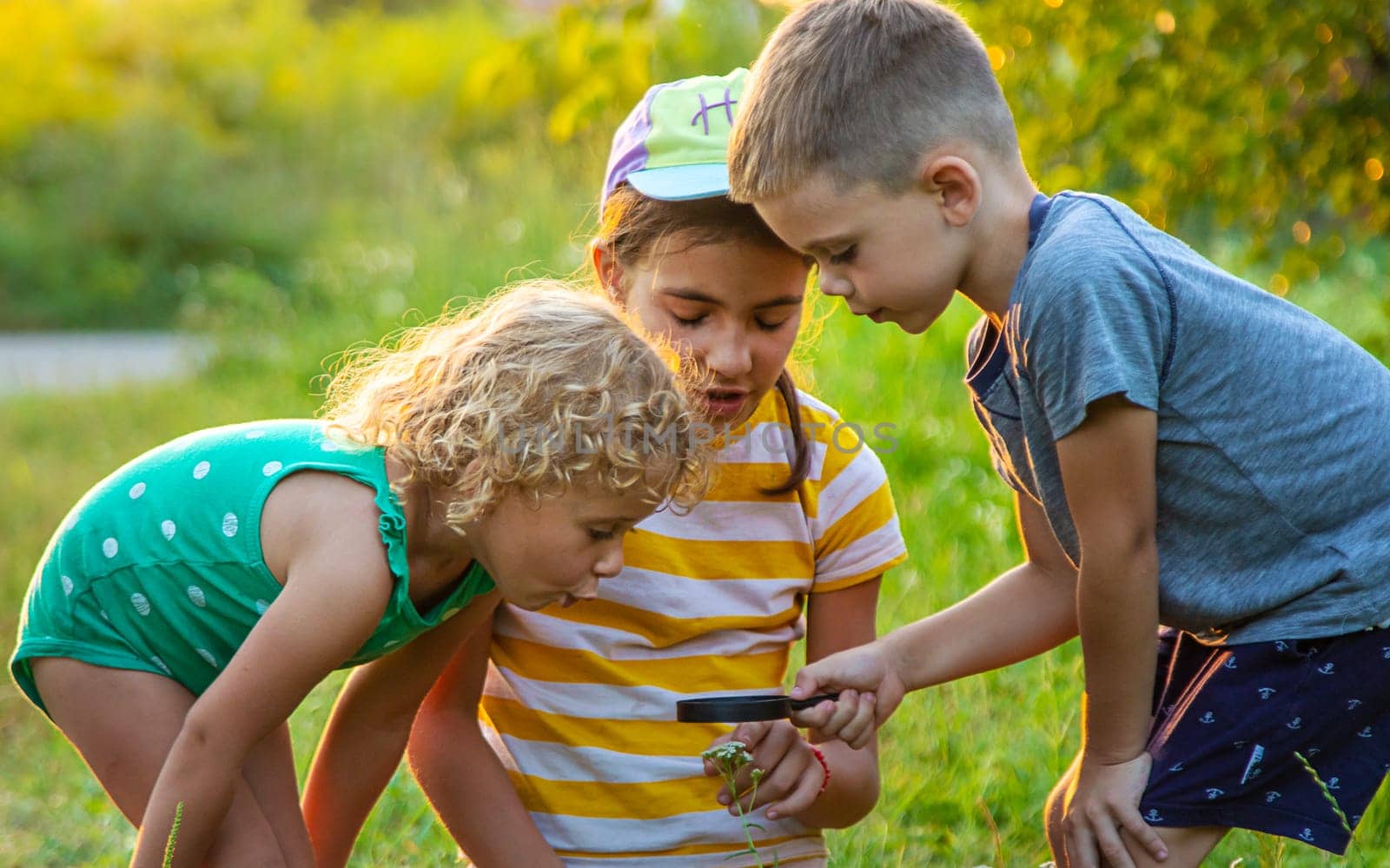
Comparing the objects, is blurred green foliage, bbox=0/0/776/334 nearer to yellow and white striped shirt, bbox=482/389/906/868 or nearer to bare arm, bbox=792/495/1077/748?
yellow and white striped shirt, bbox=482/389/906/868

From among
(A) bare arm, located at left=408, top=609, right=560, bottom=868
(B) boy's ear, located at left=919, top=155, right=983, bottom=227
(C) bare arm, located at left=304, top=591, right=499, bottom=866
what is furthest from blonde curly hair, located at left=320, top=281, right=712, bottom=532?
(B) boy's ear, located at left=919, top=155, right=983, bottom=227

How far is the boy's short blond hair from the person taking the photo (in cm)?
181

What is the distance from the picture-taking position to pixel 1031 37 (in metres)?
3.02

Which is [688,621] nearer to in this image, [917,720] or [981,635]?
[981,635]

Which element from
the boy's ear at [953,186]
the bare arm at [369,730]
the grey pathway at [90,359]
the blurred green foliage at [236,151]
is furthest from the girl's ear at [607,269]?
the grey pathway at [90,359]

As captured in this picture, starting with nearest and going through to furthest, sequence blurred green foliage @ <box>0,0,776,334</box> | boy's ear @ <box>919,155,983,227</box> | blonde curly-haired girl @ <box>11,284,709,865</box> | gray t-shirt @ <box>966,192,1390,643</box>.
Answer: gray t-shirt @ <box>966,192,1390,643</box>, boy's ear @ <box>919,155,983,227</box>, blonde curly-haired girl @ <box>11,284,709,865</box>, blurred green foliage @ <box>0,0,776,334</box>

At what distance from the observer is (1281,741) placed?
5.79 feet

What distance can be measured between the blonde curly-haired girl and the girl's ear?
0.19m

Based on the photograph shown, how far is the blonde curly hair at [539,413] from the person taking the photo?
1.96 metres

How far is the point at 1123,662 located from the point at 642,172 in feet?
3.29

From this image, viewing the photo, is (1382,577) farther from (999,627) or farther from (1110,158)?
(1110,158)

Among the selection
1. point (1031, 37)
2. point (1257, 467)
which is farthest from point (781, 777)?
point (1031, 37)

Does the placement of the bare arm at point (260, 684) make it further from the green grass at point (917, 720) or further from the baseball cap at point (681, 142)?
the green grass at point (917, 720)

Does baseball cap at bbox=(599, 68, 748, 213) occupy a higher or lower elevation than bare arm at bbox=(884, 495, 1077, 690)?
higher
